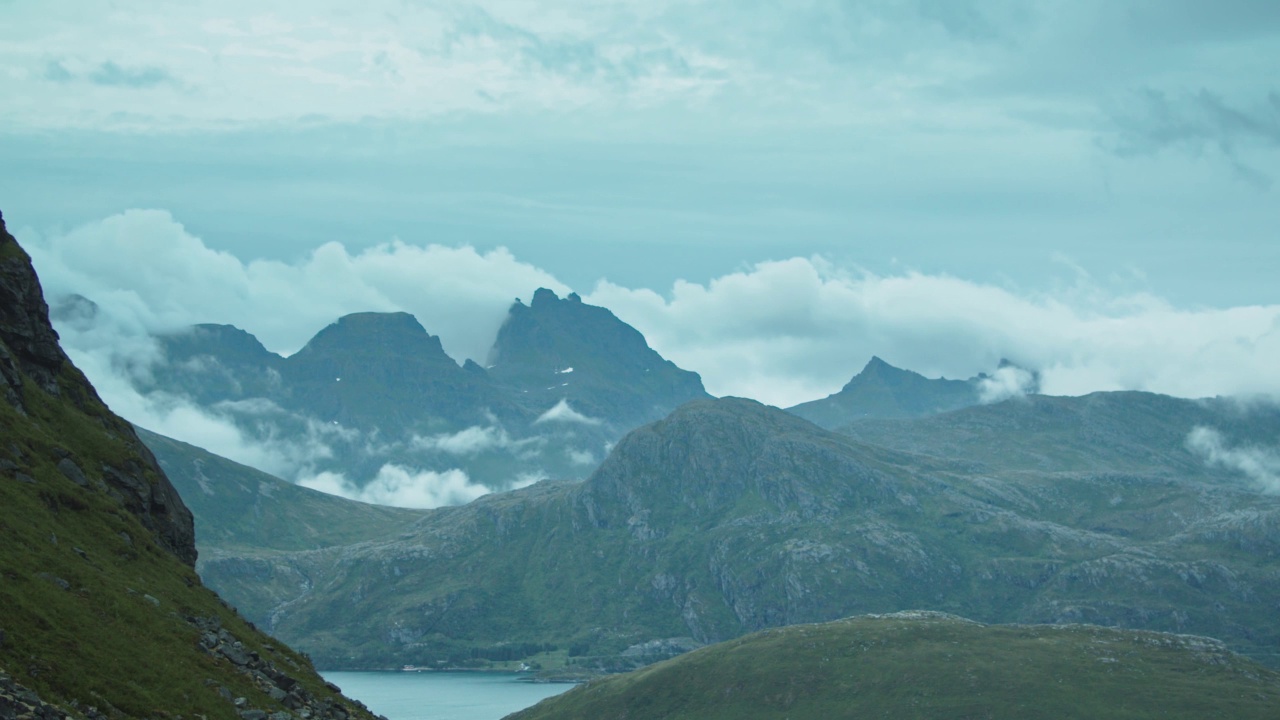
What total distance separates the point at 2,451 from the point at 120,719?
33.7 meters

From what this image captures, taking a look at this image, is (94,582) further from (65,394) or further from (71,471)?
(65,394)

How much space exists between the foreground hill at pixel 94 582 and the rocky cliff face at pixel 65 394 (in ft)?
0.56

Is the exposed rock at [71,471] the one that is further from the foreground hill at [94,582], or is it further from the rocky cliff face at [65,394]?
the foreground hill at [94,582]

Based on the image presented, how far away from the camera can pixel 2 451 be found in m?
82.9

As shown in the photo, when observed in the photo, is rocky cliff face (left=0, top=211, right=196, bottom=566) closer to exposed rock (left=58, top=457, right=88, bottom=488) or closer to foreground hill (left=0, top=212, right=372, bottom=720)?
exposed rock (left=58, top=457, right=88, bottom=488)

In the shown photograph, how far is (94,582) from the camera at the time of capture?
74.8m

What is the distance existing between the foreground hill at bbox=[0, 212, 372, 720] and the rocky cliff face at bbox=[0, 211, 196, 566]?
0.17m

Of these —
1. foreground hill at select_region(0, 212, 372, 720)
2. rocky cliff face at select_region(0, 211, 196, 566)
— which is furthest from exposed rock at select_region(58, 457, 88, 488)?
foreground hill at select_region(0, 212, 372, 720)

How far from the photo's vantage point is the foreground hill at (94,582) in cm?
5988

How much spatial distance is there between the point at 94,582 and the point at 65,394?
1576 inches

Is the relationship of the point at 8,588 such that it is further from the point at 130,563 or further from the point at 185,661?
the point at 130,563

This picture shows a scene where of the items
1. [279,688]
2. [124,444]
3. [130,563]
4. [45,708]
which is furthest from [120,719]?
[124,444]

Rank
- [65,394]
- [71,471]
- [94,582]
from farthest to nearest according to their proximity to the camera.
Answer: [65,394], [71,471], [94,582]

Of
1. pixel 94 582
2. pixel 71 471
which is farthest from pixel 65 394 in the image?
pixel 94 582
